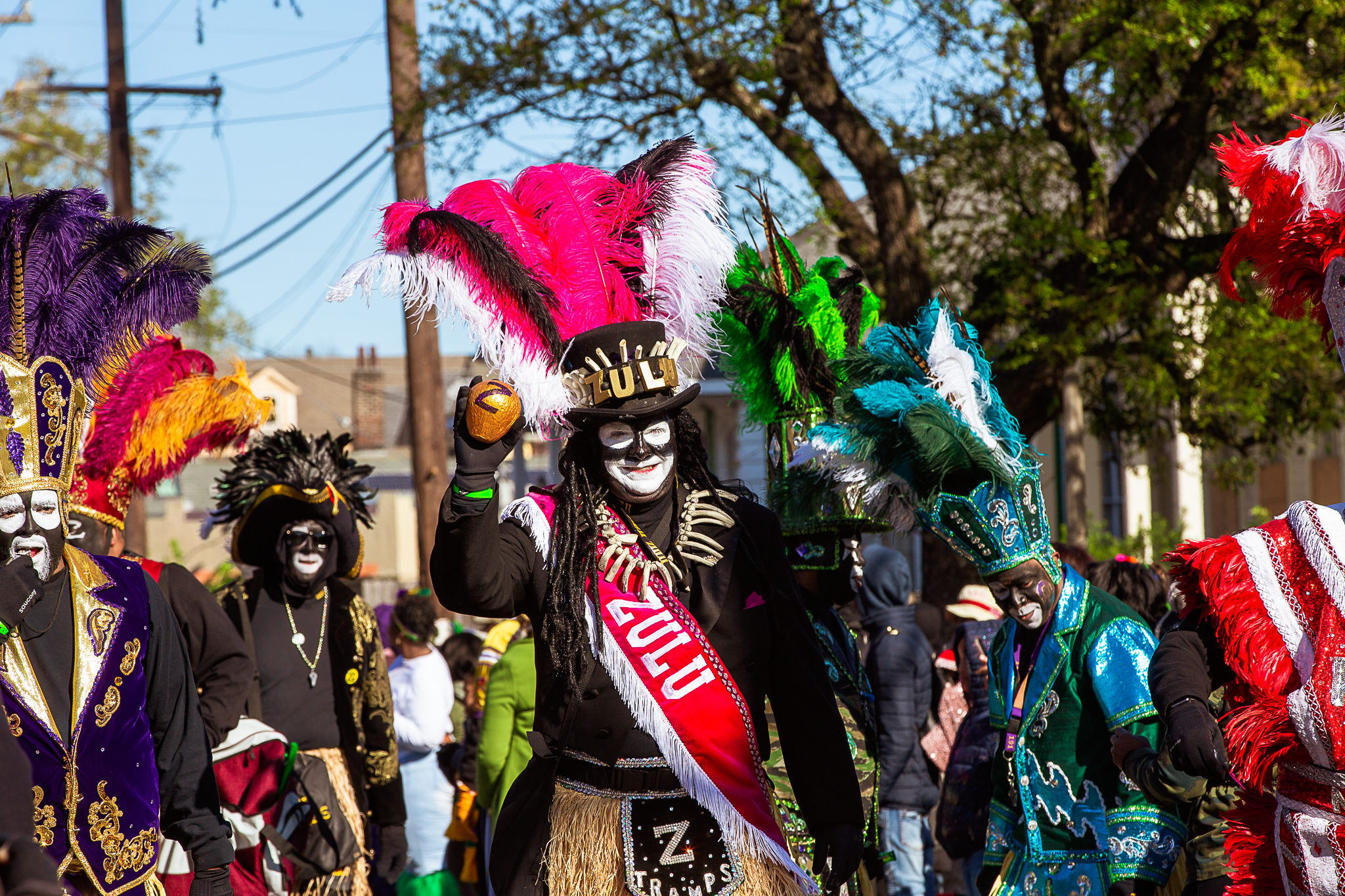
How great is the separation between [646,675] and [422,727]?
149 inches

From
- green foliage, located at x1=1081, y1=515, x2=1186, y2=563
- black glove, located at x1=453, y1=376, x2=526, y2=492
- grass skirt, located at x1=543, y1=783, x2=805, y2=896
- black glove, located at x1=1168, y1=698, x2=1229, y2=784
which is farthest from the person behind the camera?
green foliage, located at x1=1081, y1=515, x2=1186, y2=563

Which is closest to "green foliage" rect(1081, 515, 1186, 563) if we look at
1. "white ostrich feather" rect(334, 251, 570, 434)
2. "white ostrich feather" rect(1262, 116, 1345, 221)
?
"white ostrich feather" rect(1262, 116, 1345, 221)

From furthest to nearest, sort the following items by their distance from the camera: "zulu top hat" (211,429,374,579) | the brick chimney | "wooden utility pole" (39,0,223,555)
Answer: the brick chimney, "wooden utility pole" (39,0,223,555), "zulu top hat" (211,429,374,579)

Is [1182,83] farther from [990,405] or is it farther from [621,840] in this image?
[621,840]

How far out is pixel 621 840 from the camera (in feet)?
10.4

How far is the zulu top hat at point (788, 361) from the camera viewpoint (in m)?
4.75

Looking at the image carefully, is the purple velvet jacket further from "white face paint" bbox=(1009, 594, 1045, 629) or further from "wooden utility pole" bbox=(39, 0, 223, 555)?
"wooden utility pole" bbox=(39, 0, 223, 555)

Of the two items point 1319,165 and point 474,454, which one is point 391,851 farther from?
point 1319,165

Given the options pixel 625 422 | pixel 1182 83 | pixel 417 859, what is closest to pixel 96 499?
pixel 625 422

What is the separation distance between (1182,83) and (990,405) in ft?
19.9

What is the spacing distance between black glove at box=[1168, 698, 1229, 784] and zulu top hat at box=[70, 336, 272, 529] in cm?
359

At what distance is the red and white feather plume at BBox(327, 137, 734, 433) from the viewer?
3.26 metres

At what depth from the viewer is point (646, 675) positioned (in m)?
3.25

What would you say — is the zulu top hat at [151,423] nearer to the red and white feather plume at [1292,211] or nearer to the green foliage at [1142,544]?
the red and white feather plume at [1292,211]
